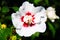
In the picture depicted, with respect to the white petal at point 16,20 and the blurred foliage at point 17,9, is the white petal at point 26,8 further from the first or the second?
the blurred foliage at point 17,9

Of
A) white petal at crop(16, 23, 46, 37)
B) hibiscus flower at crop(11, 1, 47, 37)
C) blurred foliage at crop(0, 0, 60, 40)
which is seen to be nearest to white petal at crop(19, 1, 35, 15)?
hibiscus flower at crop(11, 1, 47, 37)

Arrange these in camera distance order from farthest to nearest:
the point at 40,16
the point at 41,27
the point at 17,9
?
the point at 17,9 → the point at 40,16 → the point at 41,27

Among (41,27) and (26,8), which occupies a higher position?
(26,8)

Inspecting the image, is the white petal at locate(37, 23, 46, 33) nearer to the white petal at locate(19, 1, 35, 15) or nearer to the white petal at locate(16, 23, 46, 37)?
the white petal at locate(16, 23, 46, 37)

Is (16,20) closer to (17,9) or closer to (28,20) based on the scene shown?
(28,20)

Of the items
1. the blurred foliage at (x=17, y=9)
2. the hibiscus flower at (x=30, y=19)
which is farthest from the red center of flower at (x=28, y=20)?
the blurred foliage at (x=17, y=9)

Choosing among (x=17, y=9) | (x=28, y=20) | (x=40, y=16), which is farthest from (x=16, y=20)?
(x=17, y=9)

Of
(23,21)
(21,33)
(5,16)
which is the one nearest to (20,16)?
(23,21)

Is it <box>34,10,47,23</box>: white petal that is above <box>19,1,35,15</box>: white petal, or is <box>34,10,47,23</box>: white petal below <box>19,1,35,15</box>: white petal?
below
